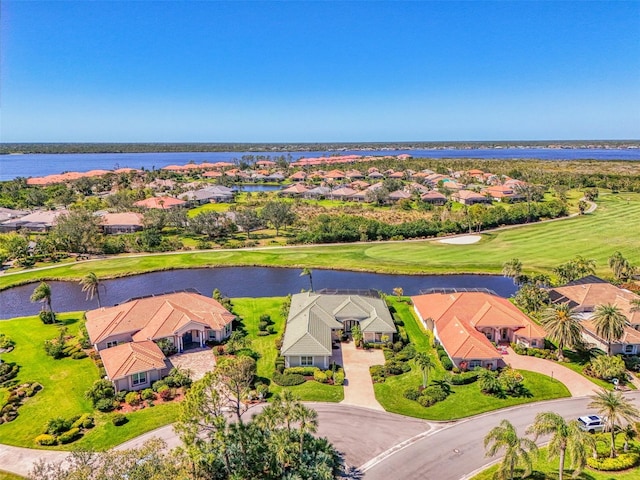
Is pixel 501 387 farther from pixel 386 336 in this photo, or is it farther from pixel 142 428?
pixel 142 428

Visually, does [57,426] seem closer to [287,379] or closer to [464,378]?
[287,379]

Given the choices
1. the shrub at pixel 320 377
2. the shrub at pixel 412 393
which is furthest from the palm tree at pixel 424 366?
the shrub at pixel 320 377

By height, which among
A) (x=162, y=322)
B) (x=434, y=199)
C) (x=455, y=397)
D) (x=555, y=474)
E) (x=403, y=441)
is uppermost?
(x=434, y=199)

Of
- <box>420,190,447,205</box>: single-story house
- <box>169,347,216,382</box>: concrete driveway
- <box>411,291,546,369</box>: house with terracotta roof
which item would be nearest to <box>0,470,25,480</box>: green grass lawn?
<box>169,347,216,382</box>: concrete driveway

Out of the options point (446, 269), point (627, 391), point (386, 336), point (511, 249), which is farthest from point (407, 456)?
point (511, 249)

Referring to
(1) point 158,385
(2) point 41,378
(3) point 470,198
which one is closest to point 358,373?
(1) point 158,385
